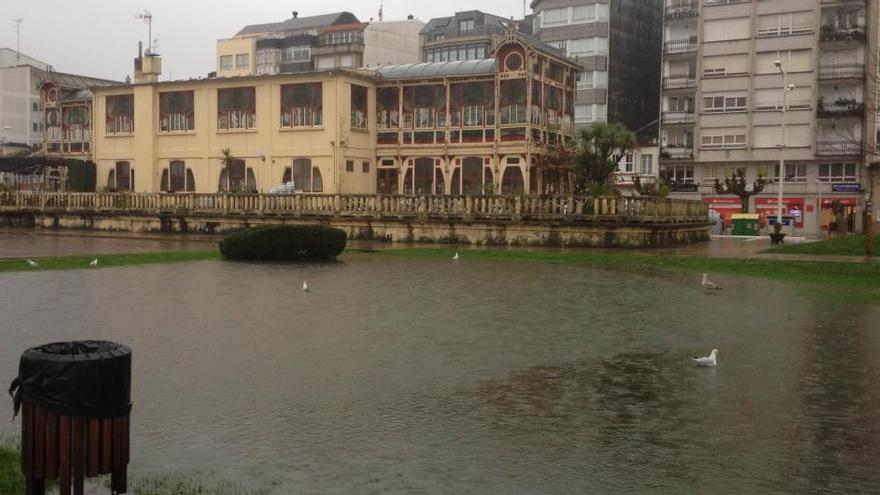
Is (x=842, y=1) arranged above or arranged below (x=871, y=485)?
above

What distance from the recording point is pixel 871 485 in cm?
663

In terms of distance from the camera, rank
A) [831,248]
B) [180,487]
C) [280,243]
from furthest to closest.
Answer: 1. [831,248]
2. [280,243]
3. [180,487]

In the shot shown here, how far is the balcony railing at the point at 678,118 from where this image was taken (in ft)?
255

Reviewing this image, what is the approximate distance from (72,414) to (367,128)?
45640mm

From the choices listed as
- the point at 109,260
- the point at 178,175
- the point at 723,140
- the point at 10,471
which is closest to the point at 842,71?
the point at 723,140

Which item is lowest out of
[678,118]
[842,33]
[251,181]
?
[251,181]

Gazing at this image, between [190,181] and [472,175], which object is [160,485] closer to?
[472,175]

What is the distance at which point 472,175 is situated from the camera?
157ft

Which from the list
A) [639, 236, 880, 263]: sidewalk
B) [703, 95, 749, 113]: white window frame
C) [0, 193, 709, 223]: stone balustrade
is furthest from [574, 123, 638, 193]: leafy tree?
[703, 95, 749, 113]: white window frame

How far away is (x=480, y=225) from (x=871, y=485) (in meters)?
31.4

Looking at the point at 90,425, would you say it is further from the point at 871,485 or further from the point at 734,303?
the point at 734,303

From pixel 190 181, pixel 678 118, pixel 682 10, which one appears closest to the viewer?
pixel 190 181

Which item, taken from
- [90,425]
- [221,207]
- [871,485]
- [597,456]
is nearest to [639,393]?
[597,456]

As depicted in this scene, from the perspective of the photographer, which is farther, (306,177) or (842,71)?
(842,71)
